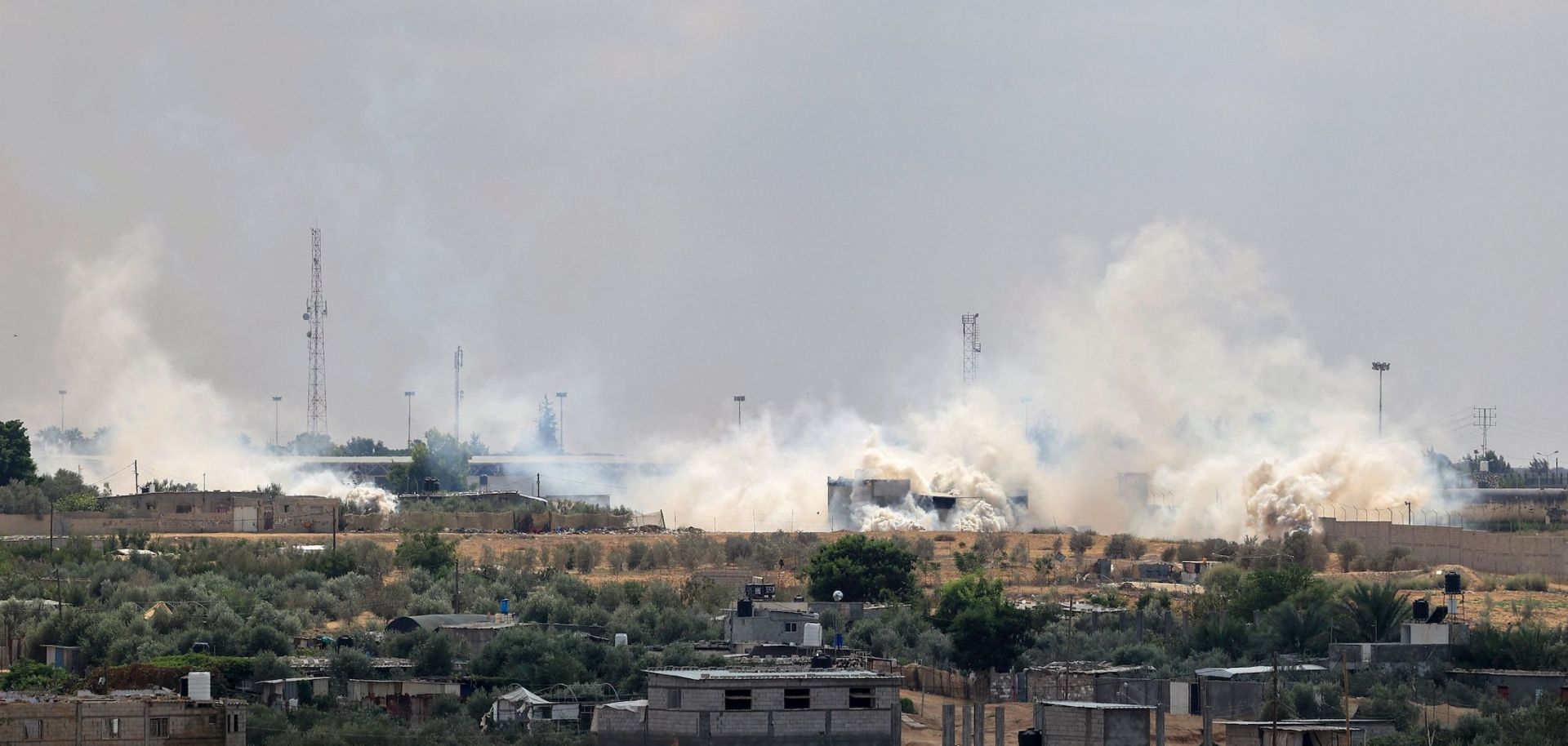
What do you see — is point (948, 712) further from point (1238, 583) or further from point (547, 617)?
point (1238, 583)

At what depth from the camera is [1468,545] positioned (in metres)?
90.6

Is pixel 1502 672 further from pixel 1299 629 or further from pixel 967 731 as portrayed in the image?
pixel 967 731

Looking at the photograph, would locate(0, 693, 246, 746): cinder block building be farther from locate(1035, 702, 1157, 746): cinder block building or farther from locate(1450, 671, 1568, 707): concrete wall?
locate(1450, 671, 1568, 707): concrete wall

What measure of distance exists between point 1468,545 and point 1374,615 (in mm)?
25185

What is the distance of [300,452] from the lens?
562 ft

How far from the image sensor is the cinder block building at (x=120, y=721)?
4991 cm

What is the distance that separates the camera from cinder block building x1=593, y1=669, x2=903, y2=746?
51.5m

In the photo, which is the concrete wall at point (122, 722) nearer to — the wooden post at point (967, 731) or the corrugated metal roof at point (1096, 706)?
the wooden post at point (967, 731)

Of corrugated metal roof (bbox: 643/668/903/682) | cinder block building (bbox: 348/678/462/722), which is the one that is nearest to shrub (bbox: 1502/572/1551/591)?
corrugated metal roof (bbox: 643/668/903/682)

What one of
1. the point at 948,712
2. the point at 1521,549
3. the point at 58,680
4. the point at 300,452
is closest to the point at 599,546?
the point at 1521,549

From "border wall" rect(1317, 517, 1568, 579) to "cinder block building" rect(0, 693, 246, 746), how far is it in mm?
47968

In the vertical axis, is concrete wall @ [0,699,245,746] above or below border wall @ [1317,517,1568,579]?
below

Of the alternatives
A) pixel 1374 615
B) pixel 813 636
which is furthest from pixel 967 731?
pixel 1374 615

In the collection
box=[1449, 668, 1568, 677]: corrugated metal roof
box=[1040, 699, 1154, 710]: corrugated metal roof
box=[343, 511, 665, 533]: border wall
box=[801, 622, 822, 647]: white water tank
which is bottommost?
box=[1040, 699, 1154, 710]: corrugated metal roof
